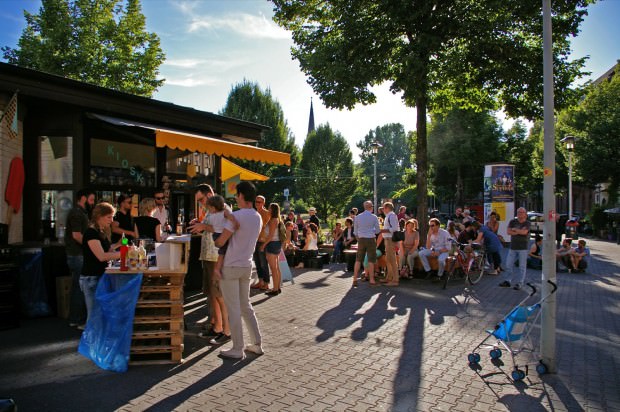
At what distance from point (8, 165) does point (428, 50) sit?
9.30 metres

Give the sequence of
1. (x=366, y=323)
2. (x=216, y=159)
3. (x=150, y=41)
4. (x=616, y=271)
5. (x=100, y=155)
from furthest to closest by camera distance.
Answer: (x=150, y=41), (x=616, y=271), (x=216, y=159), (x=100, y=155), (x=366, y=323)

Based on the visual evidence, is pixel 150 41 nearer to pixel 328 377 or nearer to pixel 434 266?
pixel 434 266

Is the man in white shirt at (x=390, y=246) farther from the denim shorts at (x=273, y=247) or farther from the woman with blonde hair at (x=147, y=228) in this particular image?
the woman with blonde hair at (x=147, y=228)

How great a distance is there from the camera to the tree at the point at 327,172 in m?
42.6

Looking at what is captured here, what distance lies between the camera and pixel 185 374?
15.6 ft

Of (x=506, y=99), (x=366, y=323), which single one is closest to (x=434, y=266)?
(x=366, y=323)

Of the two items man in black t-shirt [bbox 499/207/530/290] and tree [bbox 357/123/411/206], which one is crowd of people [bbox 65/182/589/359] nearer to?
man in black t-shirt [bbox 499/207/530/290]

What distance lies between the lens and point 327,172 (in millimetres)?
43906

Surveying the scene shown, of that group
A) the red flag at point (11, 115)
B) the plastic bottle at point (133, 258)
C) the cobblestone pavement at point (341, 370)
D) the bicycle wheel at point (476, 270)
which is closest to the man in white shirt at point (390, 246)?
the bicycle wheel at point (476, 270)

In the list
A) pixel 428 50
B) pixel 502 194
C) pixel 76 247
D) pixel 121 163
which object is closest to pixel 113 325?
pixel 76 247

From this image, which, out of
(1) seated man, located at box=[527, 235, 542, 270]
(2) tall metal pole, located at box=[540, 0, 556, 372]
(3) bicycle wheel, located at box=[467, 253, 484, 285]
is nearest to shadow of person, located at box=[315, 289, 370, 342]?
(2) tall metal pole, located at box=[540, 0, 556, 372]

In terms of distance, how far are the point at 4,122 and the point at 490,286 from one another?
10.1 m

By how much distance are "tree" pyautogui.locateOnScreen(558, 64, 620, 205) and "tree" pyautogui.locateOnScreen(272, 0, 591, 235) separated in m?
19.2

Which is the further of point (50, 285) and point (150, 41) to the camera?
point (150, 41)
